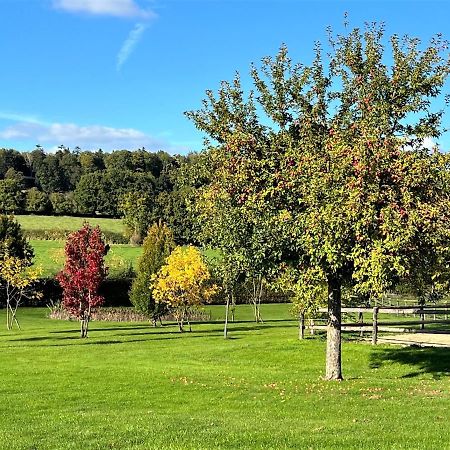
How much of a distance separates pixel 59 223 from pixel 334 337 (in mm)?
85719

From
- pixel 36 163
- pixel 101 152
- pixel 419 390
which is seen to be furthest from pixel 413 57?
pixel 101 152

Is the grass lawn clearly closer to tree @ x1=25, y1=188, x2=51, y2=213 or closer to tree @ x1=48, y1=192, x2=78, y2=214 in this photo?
tree @ x1=25, y1=188, x2=51, y2=213

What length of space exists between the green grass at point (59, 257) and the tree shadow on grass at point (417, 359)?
132 feet

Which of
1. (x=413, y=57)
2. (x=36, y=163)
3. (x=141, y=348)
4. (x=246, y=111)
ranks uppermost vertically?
(x=36, y=163)

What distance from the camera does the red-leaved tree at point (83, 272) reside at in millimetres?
36031

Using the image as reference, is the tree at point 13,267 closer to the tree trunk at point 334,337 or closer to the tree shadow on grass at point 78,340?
the tree shadow on grass at point 78,340

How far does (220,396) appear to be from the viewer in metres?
16.1

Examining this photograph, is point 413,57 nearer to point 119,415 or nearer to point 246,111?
point 246,111

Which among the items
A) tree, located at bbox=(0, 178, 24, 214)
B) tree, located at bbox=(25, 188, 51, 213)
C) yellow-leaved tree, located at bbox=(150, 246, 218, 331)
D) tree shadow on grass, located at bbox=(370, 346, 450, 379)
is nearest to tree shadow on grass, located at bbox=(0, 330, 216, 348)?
yellow-leaved tree, located at bbox=(150, 246, 218, 331)

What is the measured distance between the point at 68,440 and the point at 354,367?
51.4 ft

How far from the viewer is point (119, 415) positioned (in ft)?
43.9

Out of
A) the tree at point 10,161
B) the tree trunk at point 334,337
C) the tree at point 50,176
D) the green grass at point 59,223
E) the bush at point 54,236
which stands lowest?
the tree trunk at point 334,337

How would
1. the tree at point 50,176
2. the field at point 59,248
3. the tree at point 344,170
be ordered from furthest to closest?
1. the tree at point 50,176
2. the field at point 59,248
3. the tree at point 344,170

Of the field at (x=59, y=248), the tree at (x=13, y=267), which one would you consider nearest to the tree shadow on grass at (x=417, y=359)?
the tree at (x=13, y=267)
